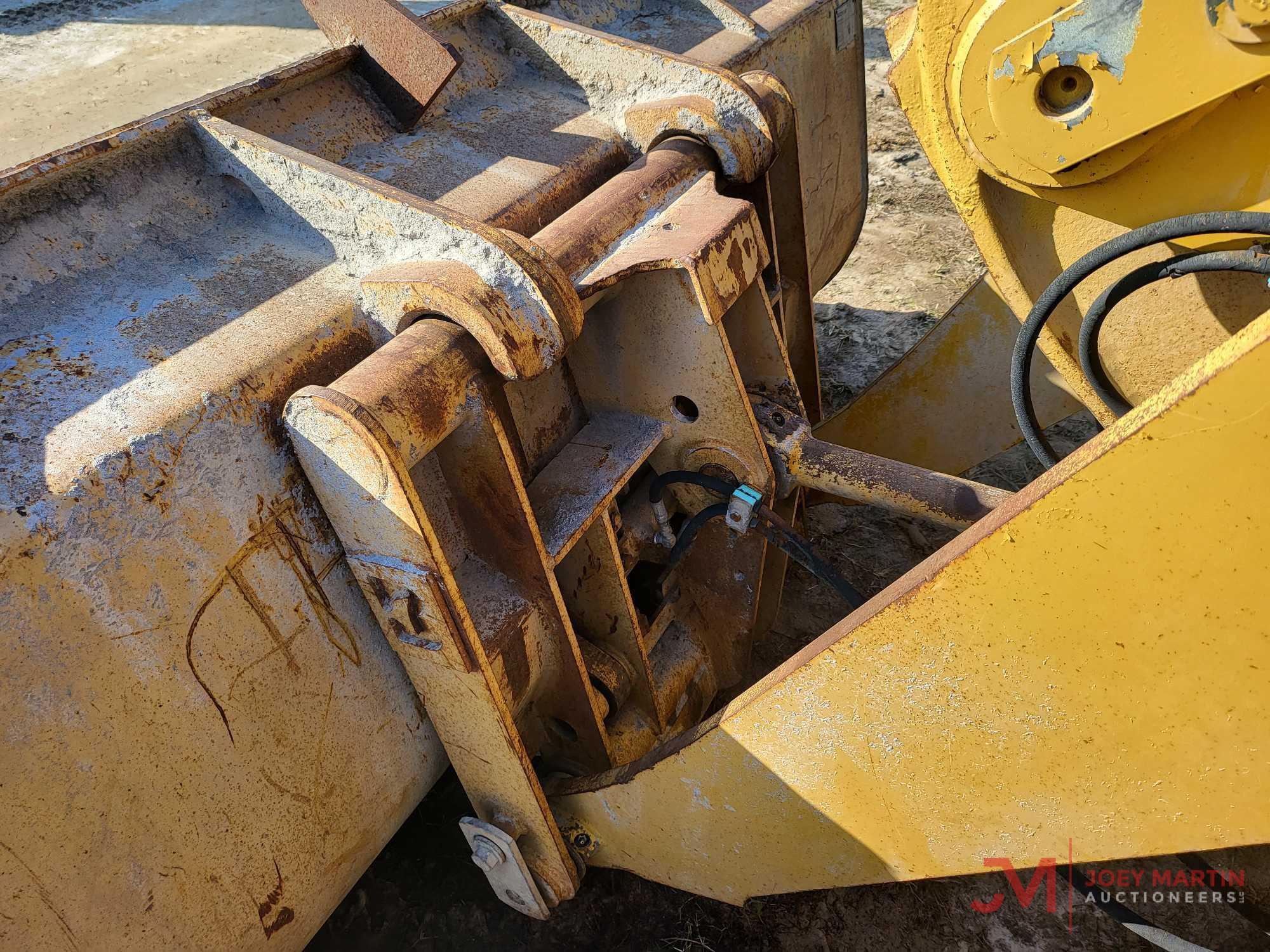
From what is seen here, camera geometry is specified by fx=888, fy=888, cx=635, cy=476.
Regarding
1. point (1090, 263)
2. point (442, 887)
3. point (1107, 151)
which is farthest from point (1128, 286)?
point (442, 887)

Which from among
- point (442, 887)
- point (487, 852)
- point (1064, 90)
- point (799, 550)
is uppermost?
point (1064, 90)

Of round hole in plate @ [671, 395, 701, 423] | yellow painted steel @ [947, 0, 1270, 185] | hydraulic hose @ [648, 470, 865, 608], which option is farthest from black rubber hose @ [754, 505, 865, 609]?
yellow painted steel @ [947, 0, 1270, 185]

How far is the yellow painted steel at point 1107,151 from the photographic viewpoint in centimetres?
120

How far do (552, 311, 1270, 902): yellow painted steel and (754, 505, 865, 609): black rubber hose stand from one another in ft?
1.25

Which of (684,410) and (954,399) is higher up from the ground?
(684,410)

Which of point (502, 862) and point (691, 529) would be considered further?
point (691, 529)

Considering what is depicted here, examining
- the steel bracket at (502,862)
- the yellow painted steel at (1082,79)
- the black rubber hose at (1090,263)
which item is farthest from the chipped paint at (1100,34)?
the steel bracket at (502,862)

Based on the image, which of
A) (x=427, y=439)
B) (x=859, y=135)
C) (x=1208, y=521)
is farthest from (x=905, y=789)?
(x=859, y=135)

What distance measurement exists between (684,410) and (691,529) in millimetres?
236

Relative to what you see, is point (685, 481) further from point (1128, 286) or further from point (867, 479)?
point (1128, 286)

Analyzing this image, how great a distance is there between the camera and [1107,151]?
1363mm

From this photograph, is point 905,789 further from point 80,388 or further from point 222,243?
point 222,243

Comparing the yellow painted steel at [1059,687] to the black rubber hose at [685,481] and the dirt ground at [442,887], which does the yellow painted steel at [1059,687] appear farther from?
the dirt ground at [442,887]

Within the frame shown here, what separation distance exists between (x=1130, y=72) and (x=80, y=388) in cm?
145
